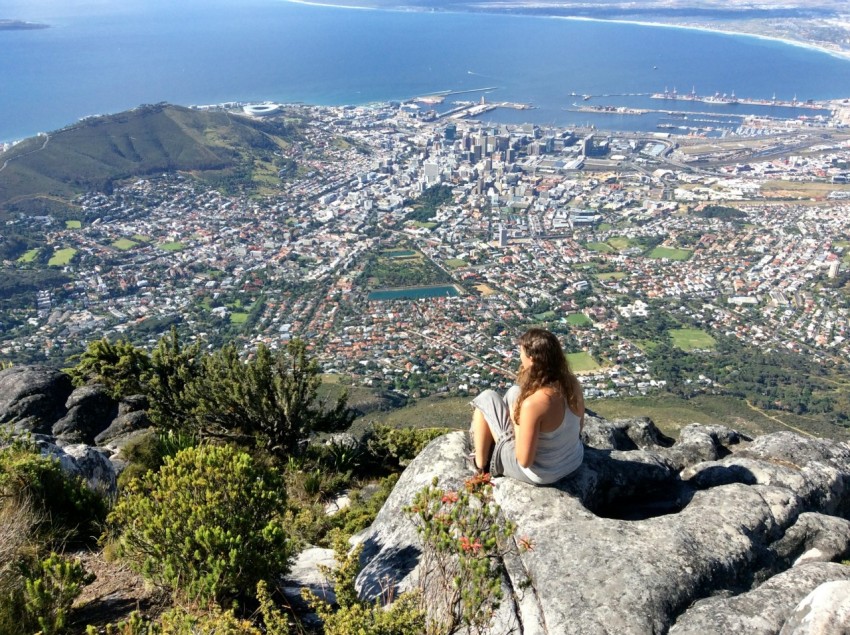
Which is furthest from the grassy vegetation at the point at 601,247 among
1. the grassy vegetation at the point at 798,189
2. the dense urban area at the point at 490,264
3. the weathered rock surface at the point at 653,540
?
the weathered rock surface at the point at 653,540

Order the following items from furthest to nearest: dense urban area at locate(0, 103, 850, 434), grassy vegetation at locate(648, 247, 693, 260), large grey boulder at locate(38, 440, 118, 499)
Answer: grassy vegetation at locate(648, 247, 693, 260), dense urban area at locate(0, 103, 850, 434), large grey boulder at locate(38, 440, 118, 499)

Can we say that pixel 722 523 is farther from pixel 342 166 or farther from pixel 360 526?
pixel 342 166

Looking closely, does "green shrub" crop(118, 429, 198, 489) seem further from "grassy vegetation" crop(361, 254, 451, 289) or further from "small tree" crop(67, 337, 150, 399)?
"grassy vegetation" crop(361, 254, 451, 289)

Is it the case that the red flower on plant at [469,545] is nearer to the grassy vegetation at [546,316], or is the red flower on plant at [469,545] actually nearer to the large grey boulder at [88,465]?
the large grey boulder at [88,465]

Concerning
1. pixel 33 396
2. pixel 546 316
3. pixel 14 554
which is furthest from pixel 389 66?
pixel 14 554

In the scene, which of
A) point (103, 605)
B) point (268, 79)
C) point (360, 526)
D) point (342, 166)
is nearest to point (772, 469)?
point (360, 526)

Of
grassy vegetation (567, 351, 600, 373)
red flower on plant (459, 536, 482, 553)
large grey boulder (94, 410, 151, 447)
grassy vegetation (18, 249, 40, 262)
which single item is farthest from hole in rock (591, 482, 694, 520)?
grassy vegetation (18, 249, 40, 262)

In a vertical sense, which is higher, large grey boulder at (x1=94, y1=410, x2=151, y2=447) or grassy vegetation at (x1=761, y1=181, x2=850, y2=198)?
large grey boulder at (x1=94, y1=410, x2=151, y2=447)
